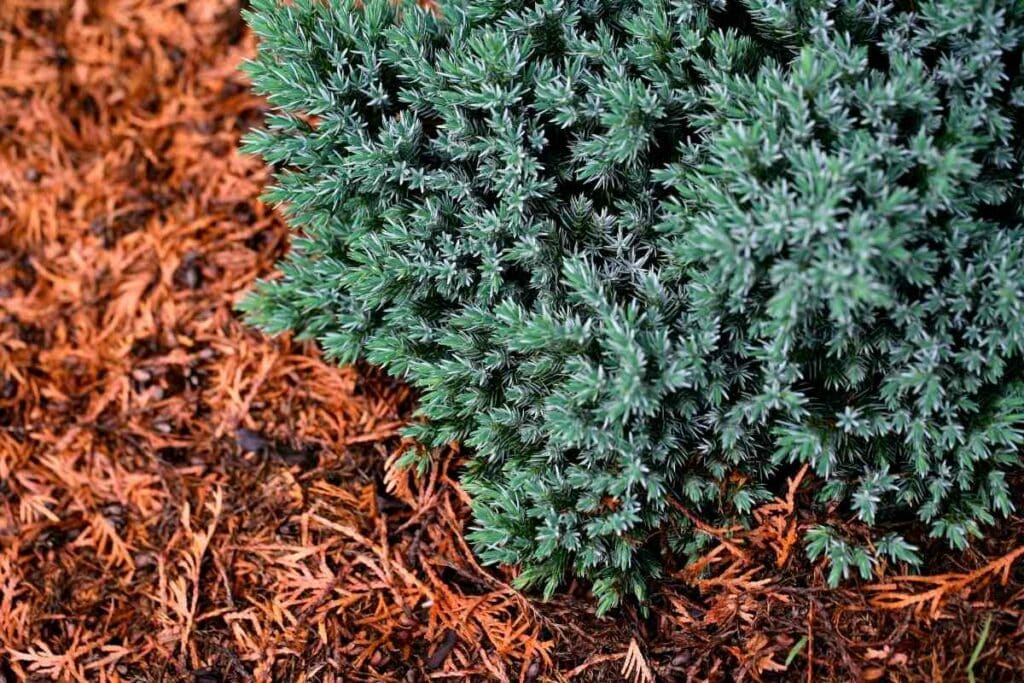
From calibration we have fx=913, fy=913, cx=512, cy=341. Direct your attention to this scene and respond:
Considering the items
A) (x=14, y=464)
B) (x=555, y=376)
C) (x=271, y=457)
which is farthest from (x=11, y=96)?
(x=555, y=376)

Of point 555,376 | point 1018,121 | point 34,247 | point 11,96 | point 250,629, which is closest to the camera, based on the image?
point 1018,121

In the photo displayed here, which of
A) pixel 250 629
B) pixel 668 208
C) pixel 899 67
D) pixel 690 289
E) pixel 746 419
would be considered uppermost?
pixel 899 67

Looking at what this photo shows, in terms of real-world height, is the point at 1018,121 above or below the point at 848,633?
above

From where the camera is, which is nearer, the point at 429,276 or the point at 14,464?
the point at 429,276

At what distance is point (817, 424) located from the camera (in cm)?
242

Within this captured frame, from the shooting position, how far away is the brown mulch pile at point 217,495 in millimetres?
2510

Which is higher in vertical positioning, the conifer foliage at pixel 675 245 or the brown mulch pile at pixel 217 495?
the conifer foliage at pixel 675 245

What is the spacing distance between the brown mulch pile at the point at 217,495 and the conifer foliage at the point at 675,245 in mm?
171

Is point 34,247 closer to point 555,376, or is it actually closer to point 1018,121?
point 555,376

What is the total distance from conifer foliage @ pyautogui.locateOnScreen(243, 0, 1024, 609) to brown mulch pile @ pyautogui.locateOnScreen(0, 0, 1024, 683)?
6.7 inches

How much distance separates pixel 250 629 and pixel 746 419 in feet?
5.27

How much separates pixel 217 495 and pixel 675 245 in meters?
1.72

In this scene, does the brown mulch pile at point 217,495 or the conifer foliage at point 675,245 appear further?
the brown mulch pile at point 217,495

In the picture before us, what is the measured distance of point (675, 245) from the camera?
7.93 feet
